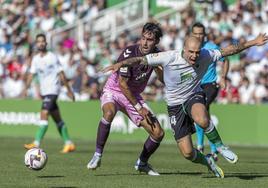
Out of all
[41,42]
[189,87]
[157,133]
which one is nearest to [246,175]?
[157,133]

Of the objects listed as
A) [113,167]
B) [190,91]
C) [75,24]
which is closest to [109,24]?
[75,24]

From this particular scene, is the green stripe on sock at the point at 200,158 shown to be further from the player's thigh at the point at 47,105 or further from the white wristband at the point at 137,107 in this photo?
the player's thigh at the point at 47,105

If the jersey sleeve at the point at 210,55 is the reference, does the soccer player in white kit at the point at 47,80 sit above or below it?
below

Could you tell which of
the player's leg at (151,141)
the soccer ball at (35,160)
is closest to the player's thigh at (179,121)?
the player's leg at (151,141)

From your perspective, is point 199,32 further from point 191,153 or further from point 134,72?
point 191,153

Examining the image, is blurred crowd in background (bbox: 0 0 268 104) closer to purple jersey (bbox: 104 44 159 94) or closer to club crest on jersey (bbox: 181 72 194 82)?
purple jersey (bbox: 104 44 159 94)

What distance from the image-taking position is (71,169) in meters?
14.5

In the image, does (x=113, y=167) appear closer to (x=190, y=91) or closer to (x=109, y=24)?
(x=190, y=91)

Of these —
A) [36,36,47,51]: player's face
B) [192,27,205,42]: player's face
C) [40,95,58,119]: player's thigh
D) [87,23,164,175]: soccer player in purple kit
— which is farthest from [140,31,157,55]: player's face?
[40,95,58,119]: player's thigh

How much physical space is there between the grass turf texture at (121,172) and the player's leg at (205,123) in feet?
1.36

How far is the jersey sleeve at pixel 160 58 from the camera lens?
41.0ft

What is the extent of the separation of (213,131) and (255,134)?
12576 mm

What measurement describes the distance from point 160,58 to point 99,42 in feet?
58.5

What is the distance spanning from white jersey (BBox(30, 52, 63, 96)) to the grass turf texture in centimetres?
156
